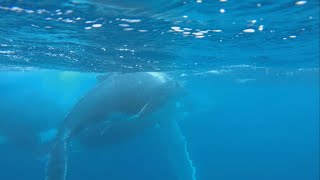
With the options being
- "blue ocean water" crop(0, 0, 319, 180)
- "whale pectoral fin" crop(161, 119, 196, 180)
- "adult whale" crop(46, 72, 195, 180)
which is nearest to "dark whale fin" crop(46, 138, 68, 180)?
"adult whale" crop(46, 72, 195, 180)

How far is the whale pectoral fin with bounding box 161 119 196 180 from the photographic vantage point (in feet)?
99.6

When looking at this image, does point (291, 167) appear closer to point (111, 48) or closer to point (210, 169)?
point (210, 169)

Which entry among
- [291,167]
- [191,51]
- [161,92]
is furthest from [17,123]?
[291,167]

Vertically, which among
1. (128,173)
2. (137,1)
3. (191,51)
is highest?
(137,1)

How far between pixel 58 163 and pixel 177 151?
13818 millimetres

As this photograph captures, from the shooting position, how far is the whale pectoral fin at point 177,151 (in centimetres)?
3034

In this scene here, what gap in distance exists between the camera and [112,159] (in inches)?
2125

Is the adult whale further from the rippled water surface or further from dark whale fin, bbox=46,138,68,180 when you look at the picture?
the rippled water surface

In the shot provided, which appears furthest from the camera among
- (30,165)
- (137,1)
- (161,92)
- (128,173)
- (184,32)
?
(128,173)

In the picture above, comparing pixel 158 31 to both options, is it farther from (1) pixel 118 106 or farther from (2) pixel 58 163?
(1) pixel 118 106

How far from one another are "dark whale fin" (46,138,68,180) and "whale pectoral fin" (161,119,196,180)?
40.2 ft

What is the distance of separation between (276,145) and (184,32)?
16165cm

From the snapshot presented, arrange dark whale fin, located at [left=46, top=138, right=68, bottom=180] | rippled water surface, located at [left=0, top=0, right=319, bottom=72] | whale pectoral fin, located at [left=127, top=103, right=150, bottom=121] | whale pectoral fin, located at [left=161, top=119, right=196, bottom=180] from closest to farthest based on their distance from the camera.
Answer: rippled water surface, located at [left=0, top=0, right=319, bottom=72], dark whale fin, located at [left=46, top=138, right=68, bottom=180], whale pectoral fin, located at [left=127, top=103, right=150, bottom=121], whale pectoral fin, located at [left=161, top=119, right=196, bottom=180]

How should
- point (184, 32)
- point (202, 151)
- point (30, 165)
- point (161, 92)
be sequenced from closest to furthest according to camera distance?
point (184, 32) < point (161, 92) < point (30, 165) < point (202, 151)
